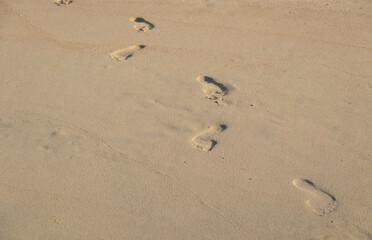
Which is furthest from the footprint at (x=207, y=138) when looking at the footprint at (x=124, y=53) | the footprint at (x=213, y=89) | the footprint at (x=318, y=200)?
the footprint at (x=124, y=53)

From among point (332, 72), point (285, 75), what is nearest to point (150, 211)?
point (285, 75)

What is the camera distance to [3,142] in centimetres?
207

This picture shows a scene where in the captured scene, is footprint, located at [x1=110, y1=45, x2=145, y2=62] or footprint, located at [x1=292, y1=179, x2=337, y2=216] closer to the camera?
footprint, located at [x1=292, y1=179, x2=337, y2=216]

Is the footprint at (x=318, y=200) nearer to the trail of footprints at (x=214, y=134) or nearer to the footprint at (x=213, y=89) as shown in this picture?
the trail of footprints at (x=214, y=134)

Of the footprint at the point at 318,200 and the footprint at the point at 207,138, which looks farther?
the footprint at the point at 207,138

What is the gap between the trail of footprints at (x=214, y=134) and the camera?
1.86 meters

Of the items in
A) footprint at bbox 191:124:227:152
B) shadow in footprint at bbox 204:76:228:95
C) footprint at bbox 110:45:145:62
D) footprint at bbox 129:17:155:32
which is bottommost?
footprint at bbox 191:124:227:152

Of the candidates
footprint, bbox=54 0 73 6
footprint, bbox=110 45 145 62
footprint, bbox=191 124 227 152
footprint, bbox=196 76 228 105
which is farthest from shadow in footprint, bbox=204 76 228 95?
footprint, bbox=54 0 73 6

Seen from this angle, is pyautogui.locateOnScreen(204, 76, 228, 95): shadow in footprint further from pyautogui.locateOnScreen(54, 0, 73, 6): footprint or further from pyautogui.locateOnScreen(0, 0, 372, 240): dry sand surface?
pyautogui.locateOnScreen(54, 0, 73, 6): footprint

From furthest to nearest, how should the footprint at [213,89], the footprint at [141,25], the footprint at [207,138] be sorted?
the footprint at [141,25]
the footprint at [213,89]
the footprint at [207,138]

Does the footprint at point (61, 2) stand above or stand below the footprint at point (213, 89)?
above

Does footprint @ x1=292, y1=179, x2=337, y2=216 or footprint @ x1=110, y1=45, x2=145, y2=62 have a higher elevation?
footprint @ x1=110, y1=45, x2=145, y2=62

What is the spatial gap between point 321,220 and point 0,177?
154 centimetres

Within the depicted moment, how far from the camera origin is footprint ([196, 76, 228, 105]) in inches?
89.2
